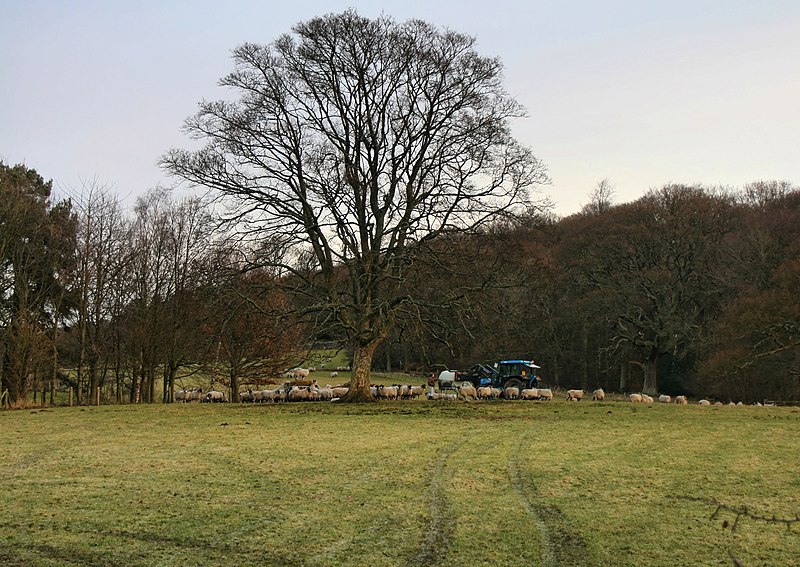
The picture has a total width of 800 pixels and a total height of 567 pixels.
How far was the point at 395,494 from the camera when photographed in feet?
31.6

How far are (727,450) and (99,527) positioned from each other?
1089cm

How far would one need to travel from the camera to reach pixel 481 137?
25156 millimetres

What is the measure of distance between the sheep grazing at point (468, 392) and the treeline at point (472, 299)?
1525 millimetres

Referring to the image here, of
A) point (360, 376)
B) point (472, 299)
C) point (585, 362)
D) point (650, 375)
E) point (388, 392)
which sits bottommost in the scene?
point (388, 392)

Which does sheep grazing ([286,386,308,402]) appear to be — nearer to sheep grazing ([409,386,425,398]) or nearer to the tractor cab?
sheep grazing ([409,386,425,398])

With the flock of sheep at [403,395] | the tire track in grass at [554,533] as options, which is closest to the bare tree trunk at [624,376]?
the flock of sheep at [403,395]

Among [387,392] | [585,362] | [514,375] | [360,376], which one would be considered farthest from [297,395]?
[585,362]

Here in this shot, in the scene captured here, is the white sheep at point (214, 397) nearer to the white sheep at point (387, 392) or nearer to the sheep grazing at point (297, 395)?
the sheep grazing at point (297, 395)

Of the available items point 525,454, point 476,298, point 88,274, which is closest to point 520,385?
point 476,298

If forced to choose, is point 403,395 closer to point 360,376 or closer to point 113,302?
point 360,376

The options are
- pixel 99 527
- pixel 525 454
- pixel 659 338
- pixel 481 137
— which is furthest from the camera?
pixel 659 338

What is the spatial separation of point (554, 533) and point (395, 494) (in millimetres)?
2521

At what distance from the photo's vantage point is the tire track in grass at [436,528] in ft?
22.5

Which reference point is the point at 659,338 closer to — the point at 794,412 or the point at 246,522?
the point at 794,412
